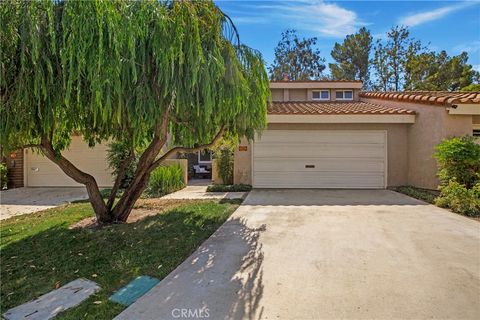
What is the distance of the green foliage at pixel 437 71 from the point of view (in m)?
28.7

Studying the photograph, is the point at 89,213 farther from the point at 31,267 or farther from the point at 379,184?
the point at 379,184

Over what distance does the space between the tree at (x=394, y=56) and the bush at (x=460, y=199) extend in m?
26.7

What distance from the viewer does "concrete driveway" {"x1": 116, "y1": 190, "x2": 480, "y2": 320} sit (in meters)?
3.44

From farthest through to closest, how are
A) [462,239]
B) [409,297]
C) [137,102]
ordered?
[462,239], [137,102], [409,297]

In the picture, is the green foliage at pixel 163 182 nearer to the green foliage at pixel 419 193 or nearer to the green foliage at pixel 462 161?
the green foliage at pixel 419 193

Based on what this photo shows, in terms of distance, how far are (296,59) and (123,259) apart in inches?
1482

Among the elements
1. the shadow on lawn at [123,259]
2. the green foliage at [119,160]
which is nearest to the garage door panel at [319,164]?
the green foliage at [119,160]

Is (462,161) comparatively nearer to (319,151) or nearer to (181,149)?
(319,151)

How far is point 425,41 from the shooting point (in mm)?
30516

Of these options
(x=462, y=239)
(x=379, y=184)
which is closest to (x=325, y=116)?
(x=379, y=184)

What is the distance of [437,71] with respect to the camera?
29.2 meters

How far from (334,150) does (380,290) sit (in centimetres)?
952

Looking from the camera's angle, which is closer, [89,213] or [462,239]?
[462,239]

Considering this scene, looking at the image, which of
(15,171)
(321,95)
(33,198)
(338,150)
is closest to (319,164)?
(338,150)
